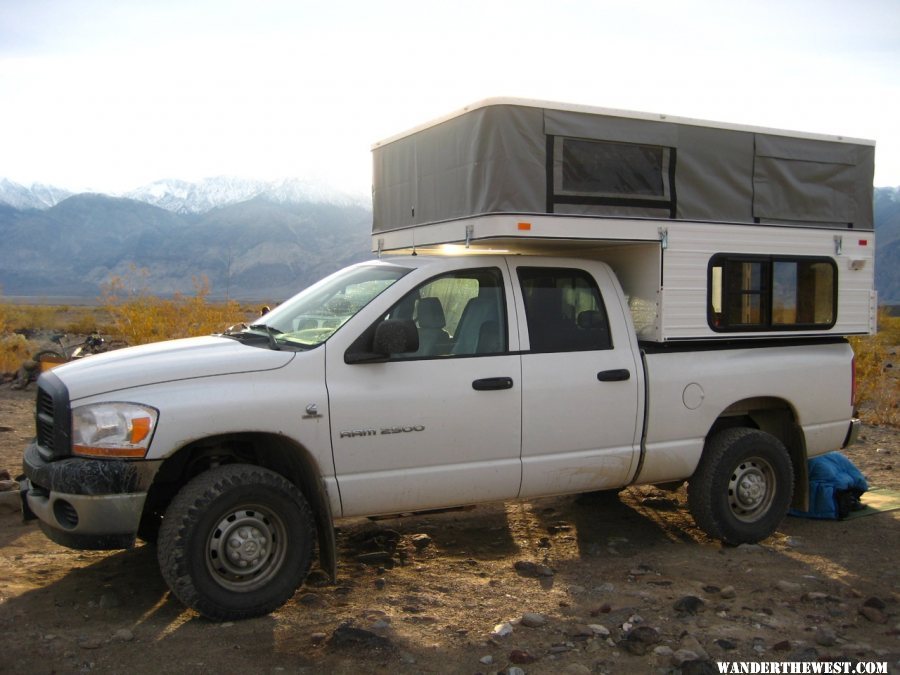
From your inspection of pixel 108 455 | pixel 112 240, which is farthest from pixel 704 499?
pixel 112 240

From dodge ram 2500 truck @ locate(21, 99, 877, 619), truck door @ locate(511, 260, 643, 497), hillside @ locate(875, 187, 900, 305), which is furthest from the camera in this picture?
hillside @ locate(875, 187, 900, 305)

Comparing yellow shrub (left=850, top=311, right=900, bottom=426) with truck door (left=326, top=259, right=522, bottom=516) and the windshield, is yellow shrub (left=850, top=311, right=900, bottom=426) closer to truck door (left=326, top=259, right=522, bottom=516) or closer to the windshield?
truck door (left=326, top=259, right=522, bottom=516)

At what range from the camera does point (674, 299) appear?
21.0 feet

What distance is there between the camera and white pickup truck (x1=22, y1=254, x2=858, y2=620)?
488 cm

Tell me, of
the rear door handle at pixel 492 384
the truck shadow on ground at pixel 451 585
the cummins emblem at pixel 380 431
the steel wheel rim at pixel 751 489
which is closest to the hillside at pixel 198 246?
the truck shadow on ground at pixel 451 585

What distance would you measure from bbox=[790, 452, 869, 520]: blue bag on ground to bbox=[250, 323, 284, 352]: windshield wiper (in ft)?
14.7

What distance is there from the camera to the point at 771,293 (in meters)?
6.83

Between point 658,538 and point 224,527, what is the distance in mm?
3429

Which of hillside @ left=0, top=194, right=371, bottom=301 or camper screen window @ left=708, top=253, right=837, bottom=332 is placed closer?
camper screen window @ left=708, top=253, right=837, bottom=332

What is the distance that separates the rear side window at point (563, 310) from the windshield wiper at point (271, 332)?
1.60 meters

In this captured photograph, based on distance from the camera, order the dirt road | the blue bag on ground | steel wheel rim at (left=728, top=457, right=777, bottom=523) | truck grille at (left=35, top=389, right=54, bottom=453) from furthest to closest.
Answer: the blue bag on ground, steel wheel rim at (left=728, top=457, right=777, bottom=523), truck grille at (left=35, top=389, right=54, bottom=453), the dirt road

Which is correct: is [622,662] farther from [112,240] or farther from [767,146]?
[112,240]

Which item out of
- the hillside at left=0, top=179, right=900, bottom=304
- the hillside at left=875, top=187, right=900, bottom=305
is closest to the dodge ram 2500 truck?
the hillside at left=875, top=187, right=900, bottom=305

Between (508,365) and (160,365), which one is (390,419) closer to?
(508,365)
